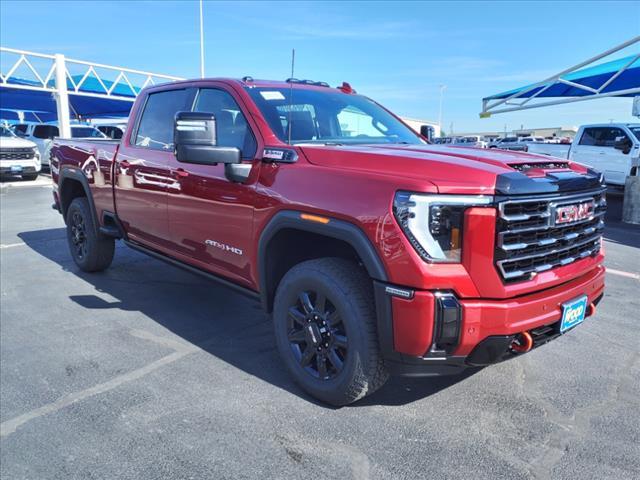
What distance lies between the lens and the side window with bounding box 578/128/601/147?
13406mm

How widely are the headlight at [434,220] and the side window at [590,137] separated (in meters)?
12.9

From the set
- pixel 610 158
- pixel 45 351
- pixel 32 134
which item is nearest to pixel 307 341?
pixel 45 351

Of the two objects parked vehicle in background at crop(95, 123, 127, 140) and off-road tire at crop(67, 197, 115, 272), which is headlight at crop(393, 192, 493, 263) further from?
parked vehicle in background at crop(95, 123, 127, 140)

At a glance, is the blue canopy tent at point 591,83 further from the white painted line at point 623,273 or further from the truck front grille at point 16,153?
the truck front grille at point 16,153

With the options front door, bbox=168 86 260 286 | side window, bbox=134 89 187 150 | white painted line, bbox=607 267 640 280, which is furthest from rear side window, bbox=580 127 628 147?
front door, bbox=168 86 260 286

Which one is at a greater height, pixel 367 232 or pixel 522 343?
pixel 367 232

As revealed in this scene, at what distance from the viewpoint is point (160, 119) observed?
14.8 feet

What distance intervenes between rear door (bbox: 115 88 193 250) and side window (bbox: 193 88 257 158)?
26 centimetres

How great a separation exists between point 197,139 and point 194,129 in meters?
0.06

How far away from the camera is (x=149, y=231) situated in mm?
4551

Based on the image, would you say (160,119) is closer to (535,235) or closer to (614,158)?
(535,235)

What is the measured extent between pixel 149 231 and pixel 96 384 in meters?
1.62

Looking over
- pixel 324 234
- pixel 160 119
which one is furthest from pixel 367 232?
pixel 160 119

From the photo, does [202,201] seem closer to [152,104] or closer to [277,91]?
[277,91]
